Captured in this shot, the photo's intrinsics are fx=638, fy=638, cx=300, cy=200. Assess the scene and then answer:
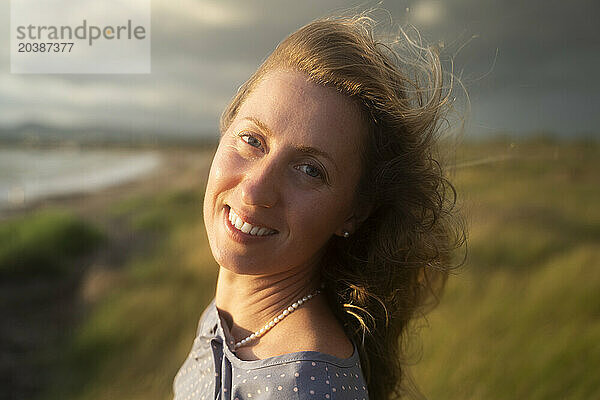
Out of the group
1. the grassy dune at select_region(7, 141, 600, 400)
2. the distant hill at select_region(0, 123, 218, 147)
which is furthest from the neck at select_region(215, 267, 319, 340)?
the distant hill at select_region(0, 123, 218, 147)

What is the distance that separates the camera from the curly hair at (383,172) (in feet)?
3.30

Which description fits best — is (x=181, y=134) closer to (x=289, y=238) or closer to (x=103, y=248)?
(x=103, y=248)

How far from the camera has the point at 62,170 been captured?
7.36ft

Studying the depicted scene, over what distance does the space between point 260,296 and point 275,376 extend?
0.19m

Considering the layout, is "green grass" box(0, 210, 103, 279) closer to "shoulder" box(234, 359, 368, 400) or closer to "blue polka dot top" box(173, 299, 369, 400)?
"blue polka dot top" box(173, 299, 369, 400)

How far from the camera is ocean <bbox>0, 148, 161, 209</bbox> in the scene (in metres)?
2.22

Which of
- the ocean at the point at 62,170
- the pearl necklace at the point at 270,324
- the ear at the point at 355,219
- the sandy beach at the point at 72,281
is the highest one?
the ear at the point at 355,219

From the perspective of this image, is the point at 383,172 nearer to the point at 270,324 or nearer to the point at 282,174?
the point at 282,174

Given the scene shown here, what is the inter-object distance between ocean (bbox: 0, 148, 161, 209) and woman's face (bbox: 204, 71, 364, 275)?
50.5 inches

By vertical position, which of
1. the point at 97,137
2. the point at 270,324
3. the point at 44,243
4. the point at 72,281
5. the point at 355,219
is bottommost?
the point at 72,281

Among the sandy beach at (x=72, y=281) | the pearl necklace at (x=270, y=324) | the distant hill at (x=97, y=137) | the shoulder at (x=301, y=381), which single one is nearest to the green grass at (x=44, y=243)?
the sandy beach at (x=72, y=281)

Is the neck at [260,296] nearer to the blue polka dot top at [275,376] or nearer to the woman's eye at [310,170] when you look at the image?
the blue polka dot top at [275,376]

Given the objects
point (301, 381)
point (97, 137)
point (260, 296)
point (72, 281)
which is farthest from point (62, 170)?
point (301, 381)

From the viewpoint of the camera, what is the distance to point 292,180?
966 mm
